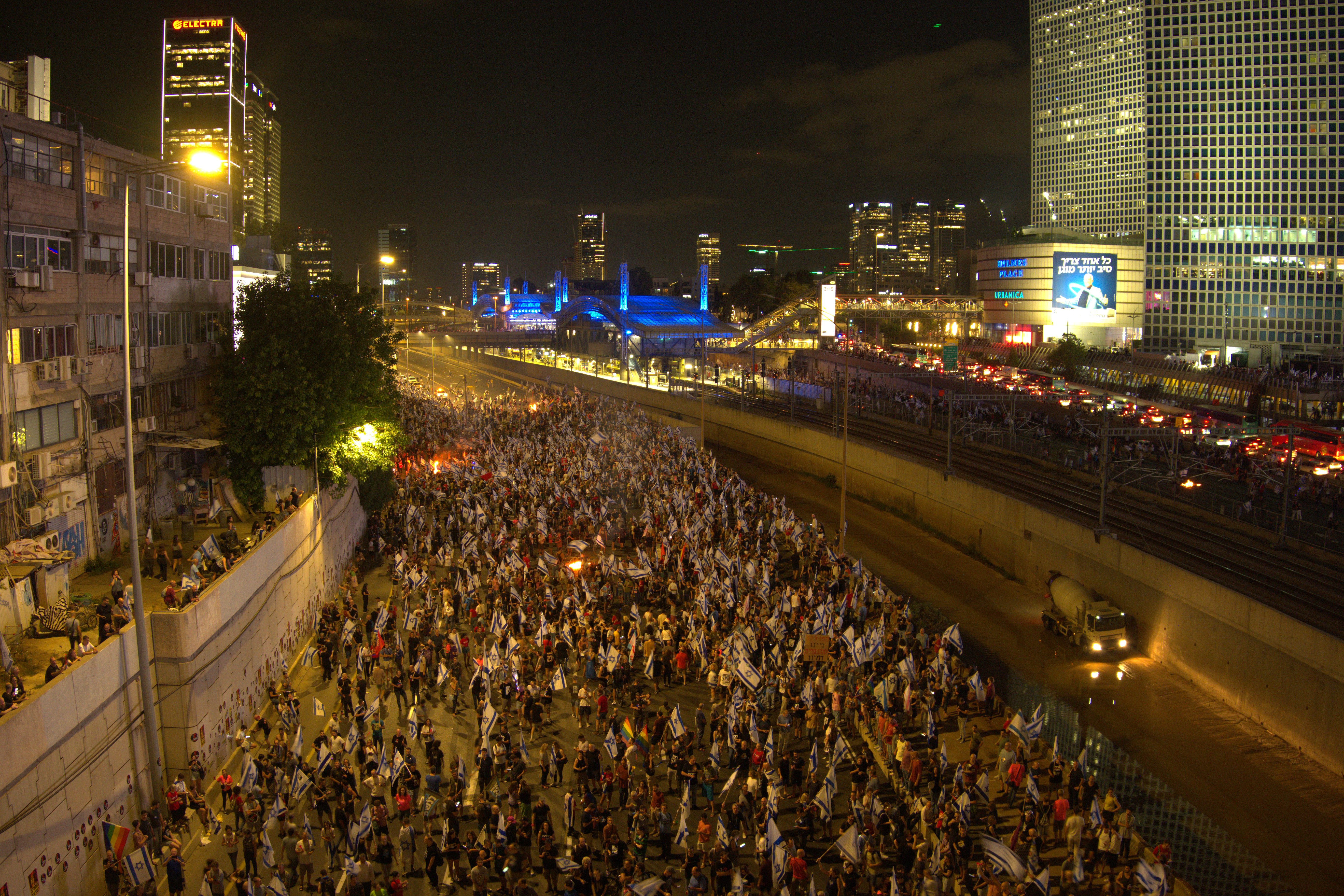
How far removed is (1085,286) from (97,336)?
107m

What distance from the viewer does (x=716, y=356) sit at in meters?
110

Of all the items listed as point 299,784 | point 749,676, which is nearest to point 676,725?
point 749,676

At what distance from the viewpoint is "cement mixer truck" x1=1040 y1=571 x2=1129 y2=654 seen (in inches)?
1109

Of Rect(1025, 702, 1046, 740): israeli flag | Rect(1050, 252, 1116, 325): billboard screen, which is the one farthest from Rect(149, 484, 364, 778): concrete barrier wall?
Rect(1050, 252, 1116, 325): billboard screen

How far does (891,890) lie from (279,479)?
923 inches

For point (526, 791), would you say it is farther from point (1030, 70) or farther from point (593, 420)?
point (1030, 70)

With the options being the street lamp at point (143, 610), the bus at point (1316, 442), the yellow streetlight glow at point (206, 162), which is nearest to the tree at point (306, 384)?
the yellow streetlight glow at point (206, 162)

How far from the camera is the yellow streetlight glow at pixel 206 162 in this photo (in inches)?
666

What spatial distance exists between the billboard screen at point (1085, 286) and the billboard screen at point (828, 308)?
107ft

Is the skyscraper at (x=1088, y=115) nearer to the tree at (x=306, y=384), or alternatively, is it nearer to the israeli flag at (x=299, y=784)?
the tree at (x=306, y=384)

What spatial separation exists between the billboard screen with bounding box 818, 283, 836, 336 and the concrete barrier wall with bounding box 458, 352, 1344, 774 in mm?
42833

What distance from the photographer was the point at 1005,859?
13742 mm

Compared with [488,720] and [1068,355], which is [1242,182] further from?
[488,720]

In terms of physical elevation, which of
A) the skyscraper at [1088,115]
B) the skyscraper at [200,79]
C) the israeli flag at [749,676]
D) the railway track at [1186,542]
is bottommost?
the israeli flag at [749,676]
